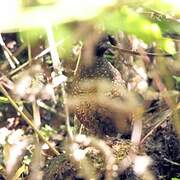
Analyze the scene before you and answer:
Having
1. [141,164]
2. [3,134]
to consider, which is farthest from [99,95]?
[3,134]

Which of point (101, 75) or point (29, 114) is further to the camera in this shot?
point (29, 114)

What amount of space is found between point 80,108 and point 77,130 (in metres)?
0.20

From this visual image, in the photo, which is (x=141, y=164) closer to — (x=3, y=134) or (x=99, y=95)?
(x=99, y=95)

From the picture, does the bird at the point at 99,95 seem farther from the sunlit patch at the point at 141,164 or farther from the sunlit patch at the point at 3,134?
the sunlit patch at the point at 3,134

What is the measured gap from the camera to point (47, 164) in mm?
1539

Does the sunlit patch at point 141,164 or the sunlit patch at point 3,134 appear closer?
the sunlit patch at point 141,164

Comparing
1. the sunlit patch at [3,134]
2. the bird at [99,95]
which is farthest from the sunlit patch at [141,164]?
the sunlit patch at [3,134]

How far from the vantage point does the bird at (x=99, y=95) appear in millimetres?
1368

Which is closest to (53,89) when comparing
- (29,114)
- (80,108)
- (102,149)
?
(29,114)

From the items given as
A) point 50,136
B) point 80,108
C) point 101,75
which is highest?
point 101,75

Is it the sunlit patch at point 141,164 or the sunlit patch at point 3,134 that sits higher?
the sunlit patch at point 141,164

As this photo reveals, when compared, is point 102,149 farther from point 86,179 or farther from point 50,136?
point 50,136

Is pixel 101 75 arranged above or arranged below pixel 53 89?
above

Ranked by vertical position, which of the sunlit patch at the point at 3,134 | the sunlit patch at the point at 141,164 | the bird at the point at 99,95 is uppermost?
the bird at the point at 99,95
